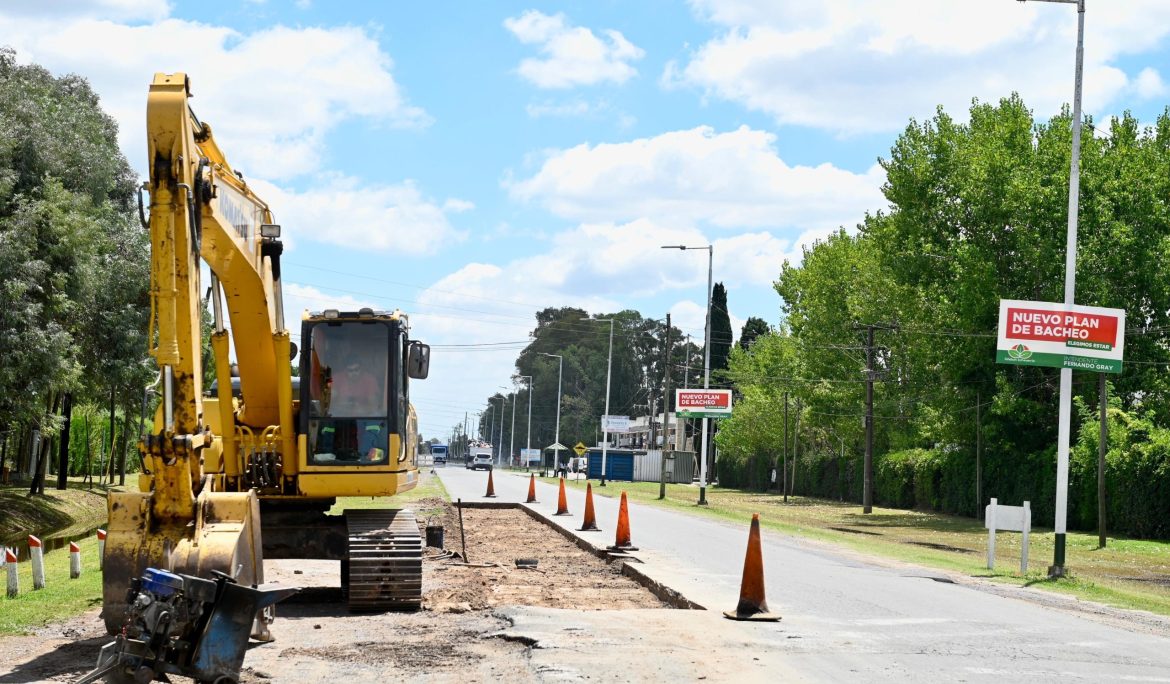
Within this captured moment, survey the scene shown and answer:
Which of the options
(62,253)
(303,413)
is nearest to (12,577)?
(303,413)

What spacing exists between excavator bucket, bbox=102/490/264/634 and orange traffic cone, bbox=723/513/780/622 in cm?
515

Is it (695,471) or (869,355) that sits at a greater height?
(869,355)

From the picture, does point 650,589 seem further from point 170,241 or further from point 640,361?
point 640,361

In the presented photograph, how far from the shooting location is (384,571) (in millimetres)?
14242

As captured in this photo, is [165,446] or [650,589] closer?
[165,446]

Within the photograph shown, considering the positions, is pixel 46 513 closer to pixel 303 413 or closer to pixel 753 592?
pixel 303 413

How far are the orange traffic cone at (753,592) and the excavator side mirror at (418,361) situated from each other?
13.1 feet

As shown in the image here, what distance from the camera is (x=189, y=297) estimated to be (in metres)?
10.1

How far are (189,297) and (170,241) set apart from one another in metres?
0.44

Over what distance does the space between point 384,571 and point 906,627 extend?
17.8ft

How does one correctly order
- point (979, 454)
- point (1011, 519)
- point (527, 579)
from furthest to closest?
point (979, 454) → point (1011, 519) → point (527, 579)

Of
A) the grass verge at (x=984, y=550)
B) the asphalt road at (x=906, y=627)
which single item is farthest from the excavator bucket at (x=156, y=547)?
the grass verge at (x=984, y=550)

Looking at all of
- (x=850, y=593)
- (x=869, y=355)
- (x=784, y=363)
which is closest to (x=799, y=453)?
(x=784, y=363)

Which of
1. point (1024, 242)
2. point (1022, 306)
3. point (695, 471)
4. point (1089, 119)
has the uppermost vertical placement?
point (1089, 119)
